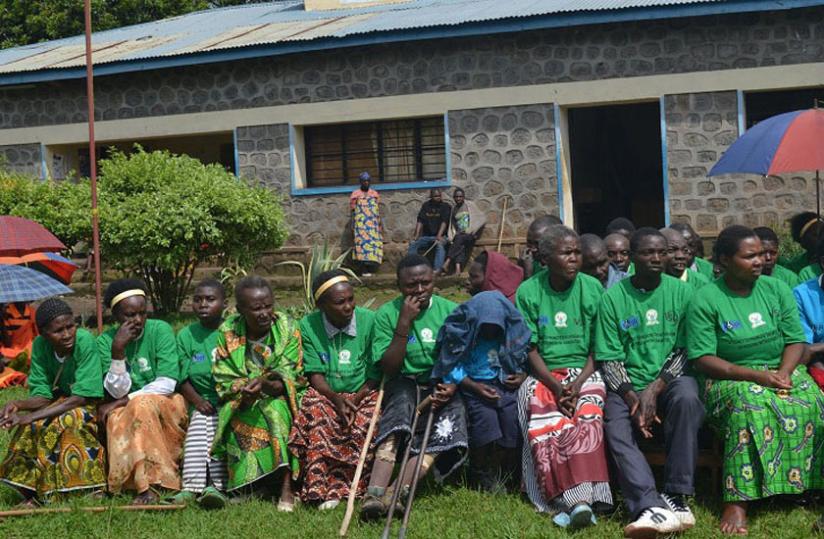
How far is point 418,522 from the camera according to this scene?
5387mm

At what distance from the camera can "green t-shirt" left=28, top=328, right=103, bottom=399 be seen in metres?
6.13

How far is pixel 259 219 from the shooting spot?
1305 cm

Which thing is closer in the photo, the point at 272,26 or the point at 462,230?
the point at 462,230

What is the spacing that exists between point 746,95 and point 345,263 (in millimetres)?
6326

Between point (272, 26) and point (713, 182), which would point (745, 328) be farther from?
point (272, 26)

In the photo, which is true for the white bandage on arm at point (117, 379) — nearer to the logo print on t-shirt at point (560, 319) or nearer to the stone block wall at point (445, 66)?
the logo print on t-shirt at point (560, 319)

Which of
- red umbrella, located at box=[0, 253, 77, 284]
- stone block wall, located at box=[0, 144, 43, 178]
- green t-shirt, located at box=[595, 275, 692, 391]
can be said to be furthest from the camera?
stone block wall, located at box=[0, 144, 43, 178]

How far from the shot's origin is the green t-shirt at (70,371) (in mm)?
6133

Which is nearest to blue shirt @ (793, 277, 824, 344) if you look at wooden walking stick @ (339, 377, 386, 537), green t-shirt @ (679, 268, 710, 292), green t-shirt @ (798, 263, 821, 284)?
green t-shirt @ (798, 263, 821, 284)

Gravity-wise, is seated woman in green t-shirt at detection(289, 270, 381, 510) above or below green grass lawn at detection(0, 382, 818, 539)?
above

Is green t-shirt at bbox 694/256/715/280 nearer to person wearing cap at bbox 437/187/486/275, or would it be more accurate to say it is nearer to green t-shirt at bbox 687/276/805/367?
green t-shirt at bbox 687/276/805/367

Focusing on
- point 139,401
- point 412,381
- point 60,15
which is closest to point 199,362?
point 139,401

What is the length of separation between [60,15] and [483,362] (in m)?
22.5

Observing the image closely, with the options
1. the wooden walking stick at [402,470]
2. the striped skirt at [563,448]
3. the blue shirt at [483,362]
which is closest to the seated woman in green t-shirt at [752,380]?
the striped skirt at [563,448]
